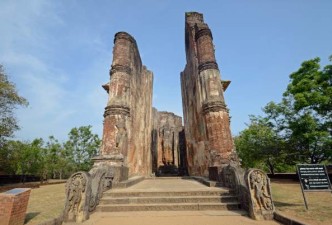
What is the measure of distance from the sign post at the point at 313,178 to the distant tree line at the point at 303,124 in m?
10.2

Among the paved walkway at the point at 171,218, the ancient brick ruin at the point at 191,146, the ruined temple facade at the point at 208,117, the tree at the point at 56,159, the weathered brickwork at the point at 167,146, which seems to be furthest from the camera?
the tree at the point at 56,159

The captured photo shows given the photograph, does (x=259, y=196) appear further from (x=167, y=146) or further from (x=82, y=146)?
(x=82, y=146)

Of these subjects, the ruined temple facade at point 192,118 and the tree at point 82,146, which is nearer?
the ruined temple facade at point 192,118

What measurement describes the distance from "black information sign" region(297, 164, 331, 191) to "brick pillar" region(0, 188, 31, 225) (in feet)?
22.9

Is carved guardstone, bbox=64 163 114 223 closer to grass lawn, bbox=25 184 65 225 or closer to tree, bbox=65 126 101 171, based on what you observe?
grass lawn, bbox=25 184 65 225

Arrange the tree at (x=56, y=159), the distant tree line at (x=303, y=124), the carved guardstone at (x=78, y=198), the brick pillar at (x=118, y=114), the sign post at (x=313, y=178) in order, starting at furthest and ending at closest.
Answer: the tree at (x=56, y=159)
the distant tree line at (x=303, y=124)
the brick pillar at (x=118, y=114)
the sign post at (x=313, y=178)
the carved guardstone at (x=78, y=198)

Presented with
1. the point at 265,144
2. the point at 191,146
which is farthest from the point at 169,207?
the point at 265,144

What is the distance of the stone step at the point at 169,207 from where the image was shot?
5.07m

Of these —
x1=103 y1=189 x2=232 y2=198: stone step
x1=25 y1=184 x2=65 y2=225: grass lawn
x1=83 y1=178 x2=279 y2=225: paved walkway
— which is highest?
x1=103 y1=189 x2=232 y2=198: stone step

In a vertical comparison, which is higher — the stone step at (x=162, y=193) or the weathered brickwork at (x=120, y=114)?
the weathered brickwork at (x=120, y=114)

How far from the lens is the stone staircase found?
200 inches

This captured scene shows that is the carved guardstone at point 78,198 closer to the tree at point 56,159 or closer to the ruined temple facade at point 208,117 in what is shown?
the ruined temple facade at point 208,117

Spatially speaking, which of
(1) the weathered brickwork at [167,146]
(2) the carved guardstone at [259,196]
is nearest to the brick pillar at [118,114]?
(2) the carved guardstone at [259,196]

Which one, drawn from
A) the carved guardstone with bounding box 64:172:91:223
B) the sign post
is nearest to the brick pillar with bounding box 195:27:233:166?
the sign post
